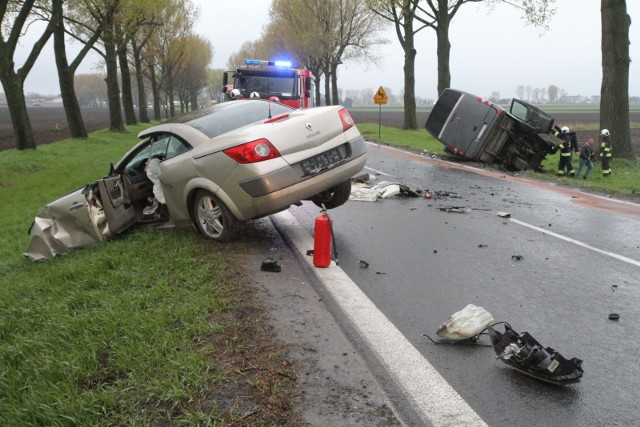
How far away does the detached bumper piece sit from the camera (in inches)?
120

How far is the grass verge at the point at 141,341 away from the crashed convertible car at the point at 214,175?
325 mm

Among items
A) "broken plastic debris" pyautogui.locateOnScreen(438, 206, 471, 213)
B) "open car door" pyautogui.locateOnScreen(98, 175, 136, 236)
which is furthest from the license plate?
"broken plastic debris" pyautogui.locateOnScreen(438, 206, 471, 213)

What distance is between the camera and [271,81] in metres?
19.8

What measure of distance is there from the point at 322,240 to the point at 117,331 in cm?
214

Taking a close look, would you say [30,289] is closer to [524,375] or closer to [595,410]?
[524,375]

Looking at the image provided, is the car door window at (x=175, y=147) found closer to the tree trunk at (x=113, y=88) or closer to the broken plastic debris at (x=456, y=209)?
the broken plastic debris at (x=456, y=209)

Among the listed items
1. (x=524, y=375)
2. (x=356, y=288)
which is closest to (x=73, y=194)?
(x=356, y=288)

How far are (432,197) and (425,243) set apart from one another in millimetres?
3417

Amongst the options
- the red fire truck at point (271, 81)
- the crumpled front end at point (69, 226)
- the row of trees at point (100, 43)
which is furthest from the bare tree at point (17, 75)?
the crumpled front end at point (69, 226)

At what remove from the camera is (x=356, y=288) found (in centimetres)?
470

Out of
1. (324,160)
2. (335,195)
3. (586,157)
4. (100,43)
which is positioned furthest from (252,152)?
(100,43)

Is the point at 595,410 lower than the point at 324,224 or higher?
lower

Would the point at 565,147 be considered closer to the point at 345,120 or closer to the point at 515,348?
the point at 345,120

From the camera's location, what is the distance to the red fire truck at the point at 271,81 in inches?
764
